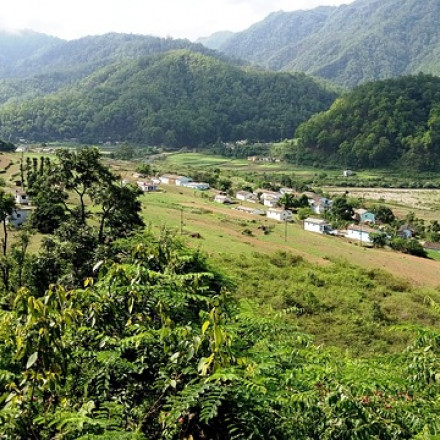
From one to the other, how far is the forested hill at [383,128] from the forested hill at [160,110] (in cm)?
3971

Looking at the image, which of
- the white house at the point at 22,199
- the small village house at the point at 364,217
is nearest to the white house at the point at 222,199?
the small village house at the point at 364,217

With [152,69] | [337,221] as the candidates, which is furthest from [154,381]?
[152,69]

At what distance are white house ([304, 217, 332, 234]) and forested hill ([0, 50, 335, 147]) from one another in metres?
109

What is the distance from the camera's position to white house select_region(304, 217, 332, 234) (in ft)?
187

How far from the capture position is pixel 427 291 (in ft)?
112

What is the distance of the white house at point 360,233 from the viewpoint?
180 ft

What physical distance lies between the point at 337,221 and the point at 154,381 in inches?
2349

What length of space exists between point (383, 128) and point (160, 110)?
75798 millimetres

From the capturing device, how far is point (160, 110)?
565 ft

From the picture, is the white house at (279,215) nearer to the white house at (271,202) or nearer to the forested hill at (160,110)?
the white house at (271,202)

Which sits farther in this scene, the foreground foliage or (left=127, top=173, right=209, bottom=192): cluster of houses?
(left=127, top=173, right=209, bottom=192): cluster of houses

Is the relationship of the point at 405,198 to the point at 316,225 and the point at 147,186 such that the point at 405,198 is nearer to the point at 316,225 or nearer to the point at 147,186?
the point at 316,225

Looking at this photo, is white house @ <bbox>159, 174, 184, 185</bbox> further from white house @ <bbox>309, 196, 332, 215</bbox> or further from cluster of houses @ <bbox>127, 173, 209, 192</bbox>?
white house @ <bbox>309, 196, 332, 215</bbox>

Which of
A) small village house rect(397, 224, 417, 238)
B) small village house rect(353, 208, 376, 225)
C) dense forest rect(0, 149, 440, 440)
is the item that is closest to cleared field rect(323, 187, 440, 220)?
small village house rect(353, 208, 376, 225)
